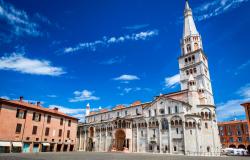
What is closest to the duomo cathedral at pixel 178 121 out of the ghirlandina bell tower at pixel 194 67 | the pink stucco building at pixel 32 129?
the ghirlandina bell tower at pixel 194 67

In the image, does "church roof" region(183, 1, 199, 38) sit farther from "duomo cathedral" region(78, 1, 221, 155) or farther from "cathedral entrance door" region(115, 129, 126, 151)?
"cathedral entrance door" region(115, 129, 126, 151)

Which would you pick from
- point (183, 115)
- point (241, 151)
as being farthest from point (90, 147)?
point (241, 151)

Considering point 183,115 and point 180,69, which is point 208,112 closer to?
point 183,115

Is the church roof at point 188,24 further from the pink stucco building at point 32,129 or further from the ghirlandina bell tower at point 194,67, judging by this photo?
the pink stucco building at point 32,129

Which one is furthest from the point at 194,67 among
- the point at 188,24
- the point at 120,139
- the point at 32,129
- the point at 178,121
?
the point at 32,129

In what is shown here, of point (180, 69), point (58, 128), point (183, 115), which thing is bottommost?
point (58, 128)

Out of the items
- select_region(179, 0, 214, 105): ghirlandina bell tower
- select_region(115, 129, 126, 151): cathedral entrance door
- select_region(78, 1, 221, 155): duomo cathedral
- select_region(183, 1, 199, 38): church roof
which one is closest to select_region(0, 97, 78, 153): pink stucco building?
select_region(78, 1, 221, 155): duomo cathedral

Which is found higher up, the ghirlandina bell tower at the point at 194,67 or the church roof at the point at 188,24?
the church roof at the point at 188,24

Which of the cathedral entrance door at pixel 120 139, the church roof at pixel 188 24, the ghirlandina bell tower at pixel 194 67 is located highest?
the church roof at pixel 188 24

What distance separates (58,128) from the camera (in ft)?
165

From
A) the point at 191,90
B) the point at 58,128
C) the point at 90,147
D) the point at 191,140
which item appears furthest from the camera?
the point at 90,147

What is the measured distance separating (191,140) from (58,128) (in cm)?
3418

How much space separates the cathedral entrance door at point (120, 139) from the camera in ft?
178

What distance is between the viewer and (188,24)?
59625 mm
